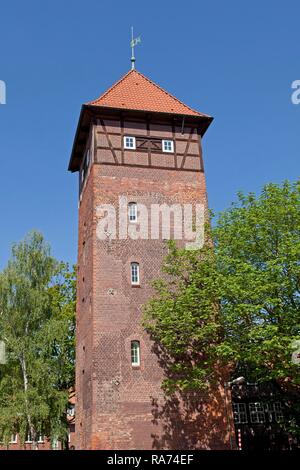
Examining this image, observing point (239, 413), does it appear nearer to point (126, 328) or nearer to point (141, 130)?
point (126, 328)

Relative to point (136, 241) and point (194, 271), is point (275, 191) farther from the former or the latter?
point (136, 241)

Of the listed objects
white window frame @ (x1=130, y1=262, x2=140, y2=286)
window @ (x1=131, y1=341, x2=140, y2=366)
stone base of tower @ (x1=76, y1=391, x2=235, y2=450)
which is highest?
white window frame @ (x1=130, y1=262, x2=140, y2=286)

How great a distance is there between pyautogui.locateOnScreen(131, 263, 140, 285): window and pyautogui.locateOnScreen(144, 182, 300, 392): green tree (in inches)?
44.5

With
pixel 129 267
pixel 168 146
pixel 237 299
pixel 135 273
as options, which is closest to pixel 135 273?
pixel 135 273

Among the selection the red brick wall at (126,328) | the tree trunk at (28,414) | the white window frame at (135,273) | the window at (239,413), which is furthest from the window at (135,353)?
the window at (239,413)

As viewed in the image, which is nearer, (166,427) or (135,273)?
(166,427)

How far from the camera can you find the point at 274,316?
19.3 m

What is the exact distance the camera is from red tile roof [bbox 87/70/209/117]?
26.9 metres

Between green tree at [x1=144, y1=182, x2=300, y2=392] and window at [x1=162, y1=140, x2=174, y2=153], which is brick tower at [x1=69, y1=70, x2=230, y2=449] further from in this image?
green tree at [x1=144, y1=182, x2=300, y2=392]

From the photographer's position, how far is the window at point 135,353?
74.6ft

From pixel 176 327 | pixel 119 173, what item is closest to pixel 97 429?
pixel 176 327

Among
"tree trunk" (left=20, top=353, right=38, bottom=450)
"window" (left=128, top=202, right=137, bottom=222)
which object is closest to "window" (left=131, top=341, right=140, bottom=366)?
"window" (left=128, top=202, right=137, bottom=222)

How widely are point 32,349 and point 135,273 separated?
8562mm

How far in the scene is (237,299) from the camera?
19.9m
